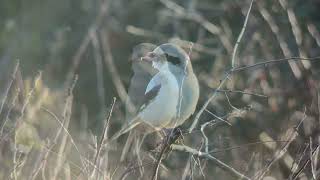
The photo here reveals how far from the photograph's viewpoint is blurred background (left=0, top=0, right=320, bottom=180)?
384 cm

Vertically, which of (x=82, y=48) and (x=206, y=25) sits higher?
(x=82, y=48)

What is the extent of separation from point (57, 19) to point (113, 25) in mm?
1762

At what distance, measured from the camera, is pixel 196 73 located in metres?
8.91

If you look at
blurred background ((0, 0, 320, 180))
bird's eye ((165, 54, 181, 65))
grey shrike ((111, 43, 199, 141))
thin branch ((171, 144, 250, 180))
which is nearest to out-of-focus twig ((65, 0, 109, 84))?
blurred background ((0, 0, 320, 180))

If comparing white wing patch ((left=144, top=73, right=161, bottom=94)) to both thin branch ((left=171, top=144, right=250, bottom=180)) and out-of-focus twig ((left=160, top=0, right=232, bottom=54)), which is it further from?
thin branch ((left=171, top=144, right=250, bottom=180))

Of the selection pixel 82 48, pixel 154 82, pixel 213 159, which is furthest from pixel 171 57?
pixel 213 159

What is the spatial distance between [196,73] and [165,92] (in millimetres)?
3698

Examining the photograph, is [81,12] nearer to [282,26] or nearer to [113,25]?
[113,25]

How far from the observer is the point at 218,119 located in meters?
3.59

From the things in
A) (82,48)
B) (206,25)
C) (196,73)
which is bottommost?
(196,73)

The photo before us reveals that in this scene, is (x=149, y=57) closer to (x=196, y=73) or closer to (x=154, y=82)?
(x=154, y=82)

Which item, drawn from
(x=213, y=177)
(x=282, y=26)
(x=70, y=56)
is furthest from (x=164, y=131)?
(x=70, y=56)

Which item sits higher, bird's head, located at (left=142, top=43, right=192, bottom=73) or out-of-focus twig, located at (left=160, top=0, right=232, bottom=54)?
bird's head, located at (left=142, top=43, right=192, bottom=73)

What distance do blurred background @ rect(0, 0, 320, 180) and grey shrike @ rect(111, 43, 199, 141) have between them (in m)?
0.12
